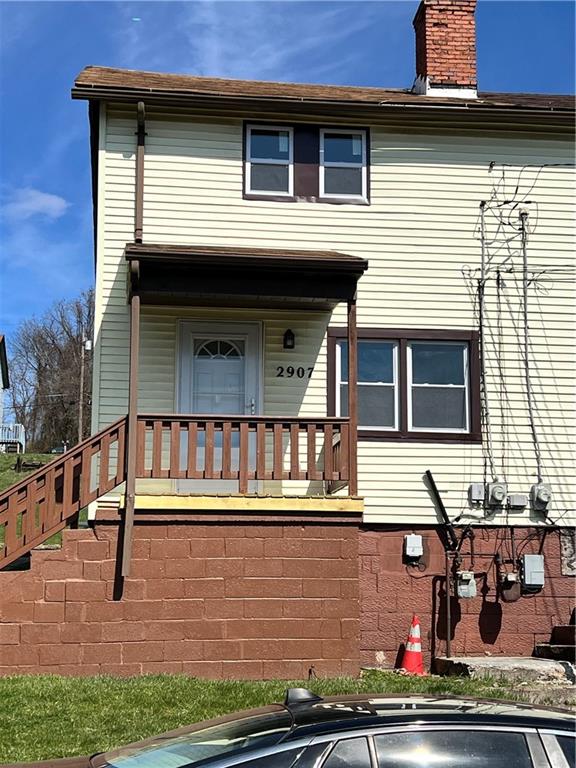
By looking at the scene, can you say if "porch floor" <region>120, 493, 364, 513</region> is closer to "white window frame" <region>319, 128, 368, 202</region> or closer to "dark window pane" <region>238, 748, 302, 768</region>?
"white window frame" <region>319, 128, 368, 202</region>

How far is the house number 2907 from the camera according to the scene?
11.4 meters

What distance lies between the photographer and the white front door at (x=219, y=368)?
1136 cm

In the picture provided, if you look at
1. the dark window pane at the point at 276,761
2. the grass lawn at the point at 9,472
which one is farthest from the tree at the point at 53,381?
the dark window pane at the point at 276,761

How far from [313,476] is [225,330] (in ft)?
9.06

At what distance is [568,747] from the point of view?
3.02 meters

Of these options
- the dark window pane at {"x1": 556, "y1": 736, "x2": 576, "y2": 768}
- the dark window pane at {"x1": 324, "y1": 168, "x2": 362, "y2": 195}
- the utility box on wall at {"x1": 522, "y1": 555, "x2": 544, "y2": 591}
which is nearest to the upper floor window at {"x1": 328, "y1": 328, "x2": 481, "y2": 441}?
the utility box on wall at {"x1": 522, "y1": 555, "x2": 544, "y2": 591}

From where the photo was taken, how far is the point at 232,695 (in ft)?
26.5

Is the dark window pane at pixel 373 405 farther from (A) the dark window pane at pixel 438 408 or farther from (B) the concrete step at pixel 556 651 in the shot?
(B) the concrete step at pixel 556 651

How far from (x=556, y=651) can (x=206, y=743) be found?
8.30 metres

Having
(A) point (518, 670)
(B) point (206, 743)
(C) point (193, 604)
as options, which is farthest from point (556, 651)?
(B) point (206, 743)

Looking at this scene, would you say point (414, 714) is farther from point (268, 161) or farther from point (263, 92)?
point (263, 92)

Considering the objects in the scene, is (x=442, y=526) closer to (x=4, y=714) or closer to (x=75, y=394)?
(x=4, y=714)

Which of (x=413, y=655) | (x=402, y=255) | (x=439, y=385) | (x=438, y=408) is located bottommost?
(x=413, y=655)

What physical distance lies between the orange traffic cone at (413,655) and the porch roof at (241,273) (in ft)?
13.7
